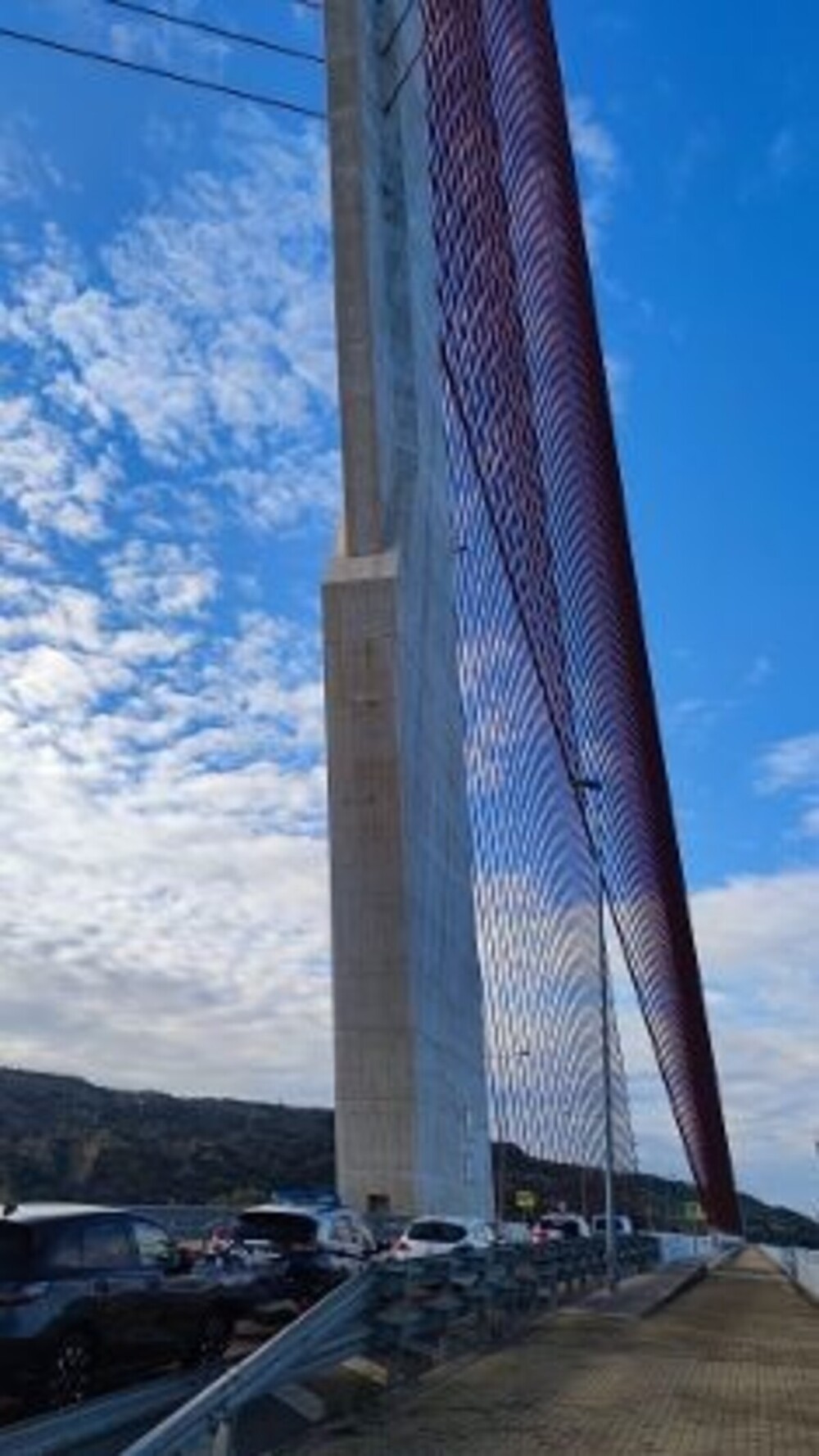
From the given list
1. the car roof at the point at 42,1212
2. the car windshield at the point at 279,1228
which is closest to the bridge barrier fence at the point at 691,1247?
the car windshield at the point at 279,1228

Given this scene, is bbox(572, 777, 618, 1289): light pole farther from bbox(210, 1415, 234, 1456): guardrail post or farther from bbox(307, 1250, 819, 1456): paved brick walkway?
bbox(210, 1415, 234, 1456): guardrail post

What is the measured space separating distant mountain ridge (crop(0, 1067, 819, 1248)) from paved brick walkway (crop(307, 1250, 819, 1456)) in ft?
77.3

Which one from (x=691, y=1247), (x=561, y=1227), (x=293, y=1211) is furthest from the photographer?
(x=691, y=1247)

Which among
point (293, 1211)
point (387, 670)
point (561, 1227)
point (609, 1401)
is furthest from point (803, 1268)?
point (609, 1401)

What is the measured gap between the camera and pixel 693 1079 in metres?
72.6

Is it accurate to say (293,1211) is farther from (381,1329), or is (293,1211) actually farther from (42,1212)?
(42,1212)

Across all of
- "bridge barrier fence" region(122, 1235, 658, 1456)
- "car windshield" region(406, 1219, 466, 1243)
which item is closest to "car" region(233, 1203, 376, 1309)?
"car windshield" region(406, 1219, 466, 1243)

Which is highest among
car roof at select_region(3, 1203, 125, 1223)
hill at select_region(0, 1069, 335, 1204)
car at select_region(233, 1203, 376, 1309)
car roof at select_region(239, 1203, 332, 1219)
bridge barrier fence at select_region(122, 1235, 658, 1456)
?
hill at select_region(0, 1069, 335, 1204)

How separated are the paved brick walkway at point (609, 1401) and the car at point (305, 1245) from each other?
2.01 metres

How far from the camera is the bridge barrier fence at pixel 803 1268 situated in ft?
133

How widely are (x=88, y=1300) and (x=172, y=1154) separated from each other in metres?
63.6

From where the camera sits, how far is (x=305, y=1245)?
2084 centimetres

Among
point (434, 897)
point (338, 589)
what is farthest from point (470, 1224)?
point (338, 589)

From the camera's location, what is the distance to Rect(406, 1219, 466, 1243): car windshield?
82.6 feet
